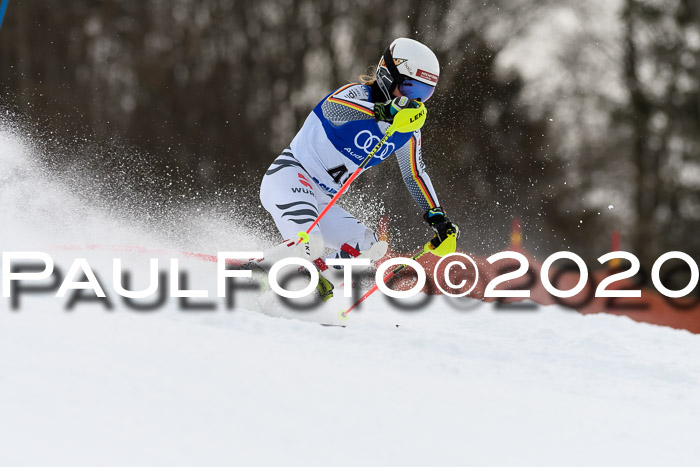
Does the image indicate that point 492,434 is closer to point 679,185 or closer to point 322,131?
point 322,131

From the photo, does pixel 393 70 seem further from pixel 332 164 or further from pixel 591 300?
pixel 591 300

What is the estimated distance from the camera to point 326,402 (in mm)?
2576

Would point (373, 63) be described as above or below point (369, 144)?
above

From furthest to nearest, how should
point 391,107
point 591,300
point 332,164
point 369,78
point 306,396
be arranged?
point 591,300 < point 369,78 < point 332,164 < point 391,107 < point 306,396

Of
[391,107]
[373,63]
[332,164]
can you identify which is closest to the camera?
[391,107]

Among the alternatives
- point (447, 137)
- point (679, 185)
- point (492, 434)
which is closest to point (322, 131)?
point (492, 434)

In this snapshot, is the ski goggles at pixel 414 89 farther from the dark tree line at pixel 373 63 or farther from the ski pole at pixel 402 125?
the dark tree line at pixel 373 63

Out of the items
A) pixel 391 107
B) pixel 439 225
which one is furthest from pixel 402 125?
pixel 439 225

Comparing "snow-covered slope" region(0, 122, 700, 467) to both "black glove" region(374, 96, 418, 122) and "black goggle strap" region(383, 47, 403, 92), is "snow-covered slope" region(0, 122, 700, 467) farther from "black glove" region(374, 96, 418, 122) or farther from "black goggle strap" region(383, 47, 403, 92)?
"black goggle strap" region(383, 47, 403, 92)

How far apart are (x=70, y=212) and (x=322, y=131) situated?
4211mm

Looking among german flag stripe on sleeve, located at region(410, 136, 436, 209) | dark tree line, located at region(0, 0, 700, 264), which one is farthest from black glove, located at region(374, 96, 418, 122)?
dark tree line, located at region(0, 0, 700, 264)

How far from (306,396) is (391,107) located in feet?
7.20

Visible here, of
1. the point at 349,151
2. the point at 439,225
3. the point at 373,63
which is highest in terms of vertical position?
the point at 373,63

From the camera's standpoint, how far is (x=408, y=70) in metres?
4.45
